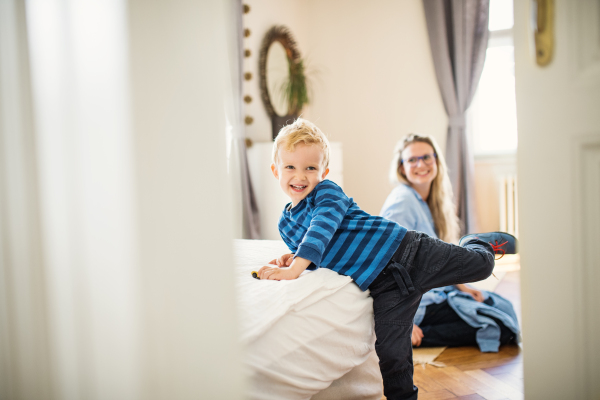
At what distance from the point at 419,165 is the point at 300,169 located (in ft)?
3.21

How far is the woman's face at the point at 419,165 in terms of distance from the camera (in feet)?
7.06

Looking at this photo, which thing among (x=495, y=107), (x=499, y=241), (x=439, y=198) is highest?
(x=495, y=107)

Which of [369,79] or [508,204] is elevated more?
[369,79]

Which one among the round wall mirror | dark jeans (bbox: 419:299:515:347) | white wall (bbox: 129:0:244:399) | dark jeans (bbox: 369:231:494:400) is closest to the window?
the round wall mirror

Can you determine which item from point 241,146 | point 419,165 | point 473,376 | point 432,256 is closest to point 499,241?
point 432,256

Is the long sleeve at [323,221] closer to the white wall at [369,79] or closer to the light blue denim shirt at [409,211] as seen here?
the light blue denim shirt at [409,211]

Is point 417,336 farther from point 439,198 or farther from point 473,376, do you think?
point 439,198

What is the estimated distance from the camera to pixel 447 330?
6.14 feet

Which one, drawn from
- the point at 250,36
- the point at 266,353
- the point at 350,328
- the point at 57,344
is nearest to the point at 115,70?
the point at 57,344

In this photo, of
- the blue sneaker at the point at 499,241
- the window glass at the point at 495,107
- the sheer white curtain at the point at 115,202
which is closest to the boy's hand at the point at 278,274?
the sheer white curtain at the point at 115,202

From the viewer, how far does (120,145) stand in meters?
0.66

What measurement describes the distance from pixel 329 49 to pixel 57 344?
12.6 feet

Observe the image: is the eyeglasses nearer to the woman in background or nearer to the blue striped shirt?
the woman in background

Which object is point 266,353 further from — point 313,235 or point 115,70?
point 115,70
